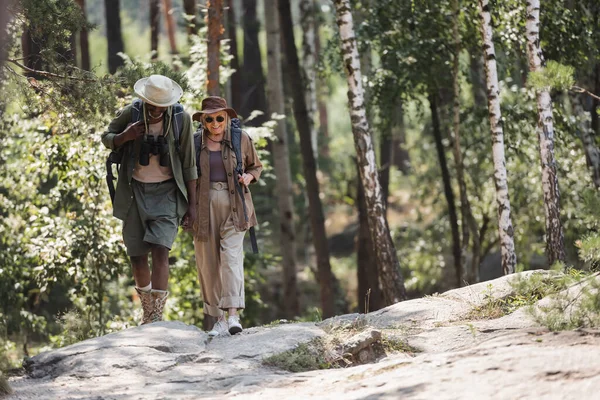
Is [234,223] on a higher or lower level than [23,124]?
lower

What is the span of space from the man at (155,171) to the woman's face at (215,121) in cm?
18

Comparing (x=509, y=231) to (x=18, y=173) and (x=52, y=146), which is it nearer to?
(x=52, y=146)

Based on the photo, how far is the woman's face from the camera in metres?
8.54

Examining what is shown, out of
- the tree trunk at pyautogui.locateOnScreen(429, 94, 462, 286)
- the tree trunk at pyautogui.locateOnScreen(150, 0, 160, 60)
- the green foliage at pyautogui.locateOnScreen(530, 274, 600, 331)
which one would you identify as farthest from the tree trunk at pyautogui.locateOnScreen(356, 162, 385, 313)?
the green foliage at pyautogui.locateOnScreen(530, 274, 600, 331)

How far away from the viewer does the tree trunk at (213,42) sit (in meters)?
13.7

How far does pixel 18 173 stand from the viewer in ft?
46.9

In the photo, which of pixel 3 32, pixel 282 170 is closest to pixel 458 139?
pixel 282 170

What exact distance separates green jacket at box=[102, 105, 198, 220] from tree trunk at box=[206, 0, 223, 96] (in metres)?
5.27

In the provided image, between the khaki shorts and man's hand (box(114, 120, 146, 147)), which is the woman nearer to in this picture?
the khaki shorts

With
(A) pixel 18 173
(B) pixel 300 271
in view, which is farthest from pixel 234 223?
(B) pixel 300 271

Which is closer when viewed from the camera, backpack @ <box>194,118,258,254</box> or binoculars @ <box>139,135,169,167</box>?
binoculars @ <box>139,135,169,167</box>

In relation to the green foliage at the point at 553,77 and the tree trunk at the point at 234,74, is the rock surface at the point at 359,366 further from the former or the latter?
the tree trunk at the point at 234,74

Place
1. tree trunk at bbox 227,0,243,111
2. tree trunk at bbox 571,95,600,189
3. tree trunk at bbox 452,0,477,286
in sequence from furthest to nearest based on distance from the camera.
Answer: tree trunk at bbox 227,0,243,111 → tree trunk at bbox 571,95,600,189 → tree trunk at bbox 452,0,477,286

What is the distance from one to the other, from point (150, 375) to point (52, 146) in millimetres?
6569
